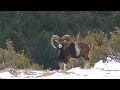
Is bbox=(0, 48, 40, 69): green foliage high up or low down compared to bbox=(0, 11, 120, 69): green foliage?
down

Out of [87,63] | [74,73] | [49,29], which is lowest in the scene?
[74,73]

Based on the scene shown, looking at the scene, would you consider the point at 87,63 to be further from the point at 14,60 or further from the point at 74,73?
the point at 14,60

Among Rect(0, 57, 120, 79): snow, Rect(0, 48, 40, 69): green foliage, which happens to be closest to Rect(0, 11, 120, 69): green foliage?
Rect(0, 48, 40, 69): green foliage

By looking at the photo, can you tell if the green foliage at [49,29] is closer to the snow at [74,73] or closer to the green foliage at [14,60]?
the green foliage at [14,60]

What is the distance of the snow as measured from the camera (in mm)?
12883

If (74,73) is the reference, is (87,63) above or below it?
above

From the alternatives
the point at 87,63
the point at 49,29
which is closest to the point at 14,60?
the point at 49,29

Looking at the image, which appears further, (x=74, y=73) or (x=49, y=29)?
(x=49, y=29)

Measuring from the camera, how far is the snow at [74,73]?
12883 mm

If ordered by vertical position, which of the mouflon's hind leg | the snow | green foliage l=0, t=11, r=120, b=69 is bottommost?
the snow

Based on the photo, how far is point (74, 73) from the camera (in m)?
12.9

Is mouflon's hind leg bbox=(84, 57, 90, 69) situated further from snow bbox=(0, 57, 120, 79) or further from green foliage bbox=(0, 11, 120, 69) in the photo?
green foliage bbox=(0, 11, 120, 69)
